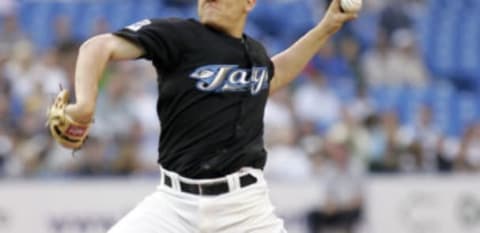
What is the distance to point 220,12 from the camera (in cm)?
607

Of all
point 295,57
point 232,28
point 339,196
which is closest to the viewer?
point 232,28

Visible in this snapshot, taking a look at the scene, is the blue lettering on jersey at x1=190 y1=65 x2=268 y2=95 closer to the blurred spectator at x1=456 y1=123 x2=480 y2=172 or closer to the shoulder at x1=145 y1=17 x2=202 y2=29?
the shoulder at x1=145 y1=17 x2=202 y2=29

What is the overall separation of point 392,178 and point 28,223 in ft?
11.2

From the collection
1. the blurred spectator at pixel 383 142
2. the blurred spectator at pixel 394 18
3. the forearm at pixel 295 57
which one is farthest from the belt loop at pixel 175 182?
the blurred spectator at pixel 394 18

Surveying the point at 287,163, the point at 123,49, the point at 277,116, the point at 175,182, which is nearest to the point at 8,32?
the point at 277,116

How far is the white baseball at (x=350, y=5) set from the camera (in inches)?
263

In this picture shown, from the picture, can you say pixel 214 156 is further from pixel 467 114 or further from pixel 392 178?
pixel 467 114

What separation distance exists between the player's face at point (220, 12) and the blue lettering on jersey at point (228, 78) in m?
0.24

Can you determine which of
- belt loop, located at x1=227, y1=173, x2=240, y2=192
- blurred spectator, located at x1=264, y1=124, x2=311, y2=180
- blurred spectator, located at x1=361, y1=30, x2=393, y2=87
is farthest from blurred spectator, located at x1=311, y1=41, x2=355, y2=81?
belt loop, located at x1=227, y1=173, x2=240, y2=192

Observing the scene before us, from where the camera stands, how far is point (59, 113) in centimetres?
520

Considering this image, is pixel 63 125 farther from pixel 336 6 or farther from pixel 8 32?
pixel 8 32

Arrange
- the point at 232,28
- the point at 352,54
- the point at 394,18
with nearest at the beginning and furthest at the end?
the point at 232,28 < the point at 352,54 < the point at 394,18

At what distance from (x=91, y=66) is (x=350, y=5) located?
186 cm

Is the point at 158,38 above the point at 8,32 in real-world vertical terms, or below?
above
